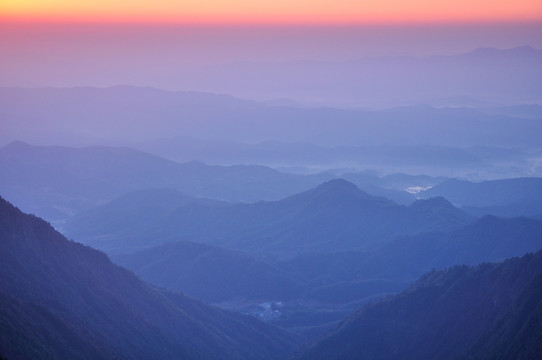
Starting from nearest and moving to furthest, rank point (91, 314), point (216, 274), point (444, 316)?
point (91, 314) → point (444, 316) → point (216, 274)

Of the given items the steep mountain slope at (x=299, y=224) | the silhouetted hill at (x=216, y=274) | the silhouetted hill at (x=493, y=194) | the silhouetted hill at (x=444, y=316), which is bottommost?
the silhouetted hill at (x=444, y=316)

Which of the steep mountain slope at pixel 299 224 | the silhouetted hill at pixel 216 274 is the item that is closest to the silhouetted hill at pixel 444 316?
the silhouetted hill at pixel 216 274

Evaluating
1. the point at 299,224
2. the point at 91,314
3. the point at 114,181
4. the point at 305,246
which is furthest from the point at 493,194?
the point at 91,314

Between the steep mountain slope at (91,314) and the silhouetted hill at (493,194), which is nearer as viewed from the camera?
the steep mountain slope at (91,314)

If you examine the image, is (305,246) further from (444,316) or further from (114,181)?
(114,181)

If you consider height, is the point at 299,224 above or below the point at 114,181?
below

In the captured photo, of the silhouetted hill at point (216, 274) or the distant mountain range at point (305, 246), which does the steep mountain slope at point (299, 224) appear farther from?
the silhouetted hill at point (216, 274)
